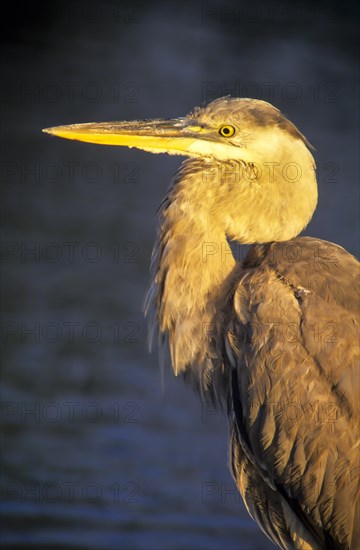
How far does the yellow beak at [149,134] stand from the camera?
363cm

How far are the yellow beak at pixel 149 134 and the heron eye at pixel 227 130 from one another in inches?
1.7

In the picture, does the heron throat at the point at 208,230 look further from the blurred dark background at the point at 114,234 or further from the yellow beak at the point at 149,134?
the blurred dark background at the point at 114,234

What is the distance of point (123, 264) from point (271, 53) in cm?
203

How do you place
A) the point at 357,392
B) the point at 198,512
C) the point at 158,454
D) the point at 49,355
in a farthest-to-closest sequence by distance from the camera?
the point at 49,355
the point at 158,454
the point at 198,512
the point at 357,392

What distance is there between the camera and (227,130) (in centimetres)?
360

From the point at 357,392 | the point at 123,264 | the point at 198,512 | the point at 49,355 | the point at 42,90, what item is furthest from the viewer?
the point at 42,90

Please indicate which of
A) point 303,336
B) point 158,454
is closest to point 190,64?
point 158,454

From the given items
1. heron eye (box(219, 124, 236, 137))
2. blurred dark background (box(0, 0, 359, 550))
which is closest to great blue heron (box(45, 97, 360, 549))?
heron eye (box(219, 124, 236, 137))

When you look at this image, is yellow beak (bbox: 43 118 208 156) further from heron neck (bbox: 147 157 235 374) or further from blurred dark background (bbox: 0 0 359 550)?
blurred dark background (bbox: 0 0 359 550)

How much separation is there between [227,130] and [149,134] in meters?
0.26

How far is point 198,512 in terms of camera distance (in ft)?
19.2

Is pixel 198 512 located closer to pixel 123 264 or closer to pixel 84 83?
pixel 123 264

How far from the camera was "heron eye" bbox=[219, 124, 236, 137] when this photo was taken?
11.8 ft

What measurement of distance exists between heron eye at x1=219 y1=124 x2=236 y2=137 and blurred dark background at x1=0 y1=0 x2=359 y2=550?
221 centimetres
